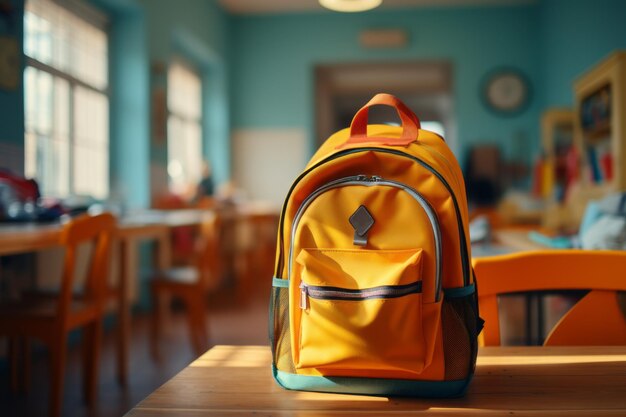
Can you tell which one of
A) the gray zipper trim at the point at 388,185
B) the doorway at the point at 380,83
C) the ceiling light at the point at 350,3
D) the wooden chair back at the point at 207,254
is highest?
the doorway at the point at 380,83

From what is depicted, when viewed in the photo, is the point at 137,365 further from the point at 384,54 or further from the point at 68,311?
the point at 384,54

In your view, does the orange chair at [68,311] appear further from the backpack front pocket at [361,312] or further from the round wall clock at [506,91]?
the round wall clock at [506,91]

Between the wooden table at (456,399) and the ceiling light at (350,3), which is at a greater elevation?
the ceiling light at (350,3)

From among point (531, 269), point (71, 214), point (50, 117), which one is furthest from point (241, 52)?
point (531, 269)

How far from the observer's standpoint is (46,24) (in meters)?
4.02

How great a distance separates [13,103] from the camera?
3.32m

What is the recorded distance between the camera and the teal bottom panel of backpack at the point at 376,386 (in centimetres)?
67

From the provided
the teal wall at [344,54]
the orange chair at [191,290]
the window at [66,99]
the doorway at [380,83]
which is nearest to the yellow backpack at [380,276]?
the orange chair at [191,290]

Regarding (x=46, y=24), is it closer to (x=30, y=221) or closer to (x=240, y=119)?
(x=30, y=221)

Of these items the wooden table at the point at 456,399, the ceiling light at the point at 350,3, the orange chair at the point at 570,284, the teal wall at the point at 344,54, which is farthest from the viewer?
the teal wall at the point at 344,54

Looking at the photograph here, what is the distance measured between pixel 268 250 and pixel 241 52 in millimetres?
2652

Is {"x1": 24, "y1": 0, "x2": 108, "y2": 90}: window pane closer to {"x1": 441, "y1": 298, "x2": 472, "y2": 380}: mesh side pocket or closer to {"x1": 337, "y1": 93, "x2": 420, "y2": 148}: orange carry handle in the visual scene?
{"x1": 337, "y1": 93, "x2": 420, "y2": 148}: orange carry handle

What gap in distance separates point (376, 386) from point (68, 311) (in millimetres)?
1766

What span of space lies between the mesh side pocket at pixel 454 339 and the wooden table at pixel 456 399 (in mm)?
36
